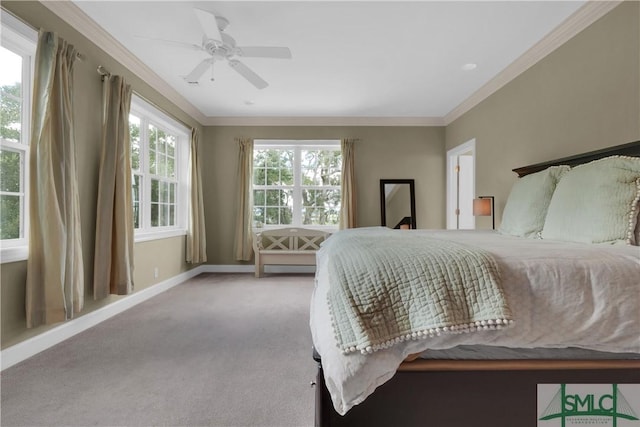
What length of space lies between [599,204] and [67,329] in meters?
3.72

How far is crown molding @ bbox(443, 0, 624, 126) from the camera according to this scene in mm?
2340

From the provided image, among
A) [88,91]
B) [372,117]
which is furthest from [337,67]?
[88,91]

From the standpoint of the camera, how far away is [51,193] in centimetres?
218

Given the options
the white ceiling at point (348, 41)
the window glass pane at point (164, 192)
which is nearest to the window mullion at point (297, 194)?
the white ceiling at point (348, 41)

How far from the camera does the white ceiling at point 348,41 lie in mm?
2469

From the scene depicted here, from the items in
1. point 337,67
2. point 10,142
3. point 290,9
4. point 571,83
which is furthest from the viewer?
point 337,67

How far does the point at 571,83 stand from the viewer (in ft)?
8.70

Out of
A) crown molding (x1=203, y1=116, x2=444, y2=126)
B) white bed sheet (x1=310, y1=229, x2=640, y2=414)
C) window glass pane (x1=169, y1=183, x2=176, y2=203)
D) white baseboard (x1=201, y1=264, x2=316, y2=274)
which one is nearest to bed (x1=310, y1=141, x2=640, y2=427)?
white bed sheet (x1=310, y1=229, x2=640, y2=414)

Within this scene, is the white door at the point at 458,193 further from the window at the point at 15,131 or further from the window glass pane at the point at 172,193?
the window at the point at 15,131

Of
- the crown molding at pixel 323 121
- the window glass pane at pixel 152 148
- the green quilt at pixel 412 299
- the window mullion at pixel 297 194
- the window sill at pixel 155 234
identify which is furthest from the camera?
the window mullion at pixel 297 194

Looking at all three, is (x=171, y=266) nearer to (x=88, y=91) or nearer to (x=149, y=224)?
(x=149, y=224)

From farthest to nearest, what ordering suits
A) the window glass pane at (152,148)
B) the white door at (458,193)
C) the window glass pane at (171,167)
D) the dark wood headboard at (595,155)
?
A: the white door at (458,193), the window glass pane at (171,167), the window glass pane at (152,148), the dark wood headboard at (595,155)

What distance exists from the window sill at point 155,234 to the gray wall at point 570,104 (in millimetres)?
4176

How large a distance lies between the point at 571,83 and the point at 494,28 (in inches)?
31.1
